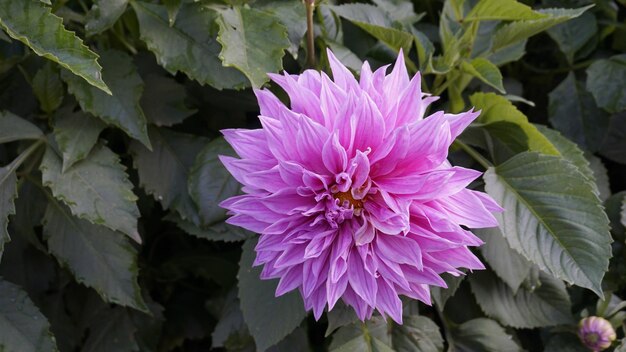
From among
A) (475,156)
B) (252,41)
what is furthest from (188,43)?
(475,156)

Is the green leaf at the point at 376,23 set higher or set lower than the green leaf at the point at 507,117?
higher

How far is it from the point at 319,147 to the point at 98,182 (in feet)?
1.36

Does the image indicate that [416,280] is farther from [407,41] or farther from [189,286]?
[189,286]

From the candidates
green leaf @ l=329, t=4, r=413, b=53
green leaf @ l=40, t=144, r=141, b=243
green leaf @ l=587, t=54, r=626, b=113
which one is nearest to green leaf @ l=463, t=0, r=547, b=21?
green leaf @ l=329, t=4, r=413, b=53

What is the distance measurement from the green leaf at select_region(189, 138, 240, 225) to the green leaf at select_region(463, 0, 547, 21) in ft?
1.41

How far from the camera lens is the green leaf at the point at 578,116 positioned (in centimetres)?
118

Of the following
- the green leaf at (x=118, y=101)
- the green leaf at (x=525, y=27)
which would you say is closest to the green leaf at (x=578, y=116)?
the green leaf at (x=525, y=27)

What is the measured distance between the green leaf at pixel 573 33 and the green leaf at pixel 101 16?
30.6 inches

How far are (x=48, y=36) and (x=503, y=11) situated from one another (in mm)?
639

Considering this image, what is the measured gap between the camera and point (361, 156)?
28.0 inches

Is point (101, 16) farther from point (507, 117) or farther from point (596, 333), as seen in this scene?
point (596, 333)

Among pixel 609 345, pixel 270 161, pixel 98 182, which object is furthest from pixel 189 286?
pixel 609 345

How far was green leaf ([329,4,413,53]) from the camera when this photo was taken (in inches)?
38.5

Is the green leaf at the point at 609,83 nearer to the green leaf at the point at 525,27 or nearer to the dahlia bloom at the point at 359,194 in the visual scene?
the green leaf at the point at 525,27
